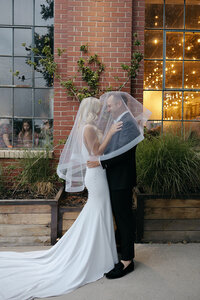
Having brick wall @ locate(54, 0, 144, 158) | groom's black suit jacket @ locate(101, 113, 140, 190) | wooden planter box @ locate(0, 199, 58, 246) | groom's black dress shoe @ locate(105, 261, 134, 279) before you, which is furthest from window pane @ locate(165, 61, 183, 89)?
groom's black dress shoe @ locate(105, 261, 134, 279)

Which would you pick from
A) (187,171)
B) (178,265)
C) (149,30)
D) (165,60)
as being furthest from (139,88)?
(178,265)

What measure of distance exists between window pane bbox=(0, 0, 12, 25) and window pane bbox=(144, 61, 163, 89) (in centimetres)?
266

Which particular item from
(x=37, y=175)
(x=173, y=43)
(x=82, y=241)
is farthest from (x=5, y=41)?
(x=82, y=241)

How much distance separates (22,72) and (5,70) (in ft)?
1.02

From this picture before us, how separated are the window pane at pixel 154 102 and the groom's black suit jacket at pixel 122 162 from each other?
2384 millimetres

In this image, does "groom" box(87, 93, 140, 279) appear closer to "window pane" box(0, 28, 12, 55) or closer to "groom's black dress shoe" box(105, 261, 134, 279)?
"groom's black dress shoe" box(105, 261, 134, 279)

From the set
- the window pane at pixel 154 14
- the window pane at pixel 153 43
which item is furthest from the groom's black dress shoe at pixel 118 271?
the window pane at pixel 154 14

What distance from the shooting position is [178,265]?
2.76m

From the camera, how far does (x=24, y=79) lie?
4.43 meters

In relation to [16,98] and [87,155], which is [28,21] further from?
[87,155]

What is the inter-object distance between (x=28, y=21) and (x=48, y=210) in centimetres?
341

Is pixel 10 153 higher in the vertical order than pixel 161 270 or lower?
higher

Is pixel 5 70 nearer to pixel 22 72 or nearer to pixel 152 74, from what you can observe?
pixel 22 72

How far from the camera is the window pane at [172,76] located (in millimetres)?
4730
